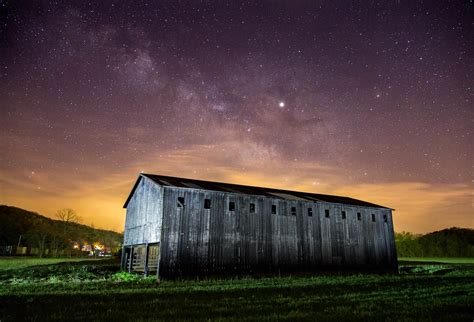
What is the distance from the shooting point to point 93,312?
10047 mm

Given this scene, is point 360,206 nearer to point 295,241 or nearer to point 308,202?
point 308,202

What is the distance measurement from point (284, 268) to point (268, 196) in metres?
5.87

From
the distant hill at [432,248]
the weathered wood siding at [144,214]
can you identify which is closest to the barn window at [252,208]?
the weathered wood siding at [144,214]

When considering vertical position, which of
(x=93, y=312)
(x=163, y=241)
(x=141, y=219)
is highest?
(x=141, y=219)

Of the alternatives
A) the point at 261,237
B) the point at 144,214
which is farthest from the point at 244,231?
the point at 144,214

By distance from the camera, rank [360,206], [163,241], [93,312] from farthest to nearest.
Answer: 1. [360,206]
2. [163,241]
3. [93,312]

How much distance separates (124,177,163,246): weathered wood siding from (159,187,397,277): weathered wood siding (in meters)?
1.34

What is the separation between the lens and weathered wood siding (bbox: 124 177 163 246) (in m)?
24.7

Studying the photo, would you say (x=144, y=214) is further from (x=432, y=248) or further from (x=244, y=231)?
(x=432, y=248)

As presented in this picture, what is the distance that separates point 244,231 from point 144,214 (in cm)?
845

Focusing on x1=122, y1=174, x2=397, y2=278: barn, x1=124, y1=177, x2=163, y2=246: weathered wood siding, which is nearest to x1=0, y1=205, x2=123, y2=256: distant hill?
x1=124, y1=177, x2=163, y2=246: weathered wood siding

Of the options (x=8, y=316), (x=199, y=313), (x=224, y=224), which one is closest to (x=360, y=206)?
(x=224, y=224)

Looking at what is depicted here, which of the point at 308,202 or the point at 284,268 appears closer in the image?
the point at 284,268

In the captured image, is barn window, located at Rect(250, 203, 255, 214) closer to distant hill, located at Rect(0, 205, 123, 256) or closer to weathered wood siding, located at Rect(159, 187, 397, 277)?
weathered wood siding, located at Rect(159, 187, 397, 277)
